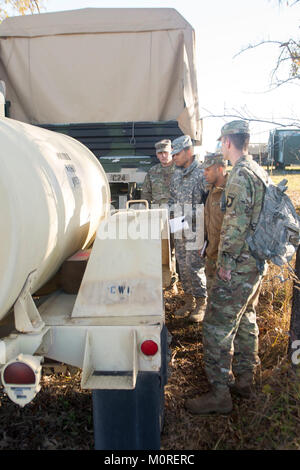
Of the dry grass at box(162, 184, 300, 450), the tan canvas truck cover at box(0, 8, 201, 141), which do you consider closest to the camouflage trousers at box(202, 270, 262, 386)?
the dry grass at box(162, 184, 300, 450)

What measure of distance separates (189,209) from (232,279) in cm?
184

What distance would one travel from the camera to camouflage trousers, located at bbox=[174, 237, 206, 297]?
4.50 m

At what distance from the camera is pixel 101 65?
4.97 metres

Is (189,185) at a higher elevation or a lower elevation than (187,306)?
higher

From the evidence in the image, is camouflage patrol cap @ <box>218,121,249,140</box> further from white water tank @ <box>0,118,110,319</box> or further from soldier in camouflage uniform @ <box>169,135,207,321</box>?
soldier in camouflage uniform @ <box>169,135,207,321</box>

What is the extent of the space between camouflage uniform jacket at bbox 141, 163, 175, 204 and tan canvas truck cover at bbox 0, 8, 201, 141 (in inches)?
24.6

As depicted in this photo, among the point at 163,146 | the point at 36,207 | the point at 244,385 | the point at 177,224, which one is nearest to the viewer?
the point at 36,207

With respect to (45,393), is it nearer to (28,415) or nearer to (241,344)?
(28,415)

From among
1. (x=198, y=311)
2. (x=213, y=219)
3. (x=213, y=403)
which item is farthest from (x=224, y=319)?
(x=198, y=311)

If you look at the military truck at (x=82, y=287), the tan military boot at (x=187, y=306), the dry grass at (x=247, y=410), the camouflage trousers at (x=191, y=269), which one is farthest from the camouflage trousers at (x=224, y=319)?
the tan military boot at (x=187, y=306)

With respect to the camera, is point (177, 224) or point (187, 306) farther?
point (187, 306)

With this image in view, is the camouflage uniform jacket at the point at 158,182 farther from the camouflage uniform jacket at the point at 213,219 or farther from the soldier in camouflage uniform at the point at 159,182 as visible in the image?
the camouflage uniform jacket at the point at 213,219

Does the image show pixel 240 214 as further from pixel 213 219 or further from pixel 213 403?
pixel 213 403
